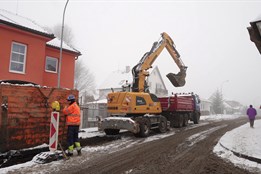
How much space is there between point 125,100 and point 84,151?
431 centimetres

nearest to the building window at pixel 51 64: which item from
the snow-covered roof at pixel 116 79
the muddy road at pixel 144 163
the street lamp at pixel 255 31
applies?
the muddy road at pixel 144 163

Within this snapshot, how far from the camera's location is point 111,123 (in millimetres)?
11398

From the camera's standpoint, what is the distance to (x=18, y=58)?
557 inches

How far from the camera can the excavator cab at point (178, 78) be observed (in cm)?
1544

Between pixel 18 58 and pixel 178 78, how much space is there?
1016cm

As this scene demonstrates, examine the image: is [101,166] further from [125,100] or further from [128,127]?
[125,100]

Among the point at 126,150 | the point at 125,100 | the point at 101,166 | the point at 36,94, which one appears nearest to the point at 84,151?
the point at 126,150

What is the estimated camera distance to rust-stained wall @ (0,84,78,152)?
271 inches

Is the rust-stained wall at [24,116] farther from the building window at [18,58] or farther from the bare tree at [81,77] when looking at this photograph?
the bare tree at [81,77]

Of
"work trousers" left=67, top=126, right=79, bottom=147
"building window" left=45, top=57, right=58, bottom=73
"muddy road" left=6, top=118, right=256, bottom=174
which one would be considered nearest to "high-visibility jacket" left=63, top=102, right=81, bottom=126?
"work trousers" left=67, top=126, right=79, bottom=147

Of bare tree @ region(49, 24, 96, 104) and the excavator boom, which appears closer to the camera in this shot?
the excavator boom

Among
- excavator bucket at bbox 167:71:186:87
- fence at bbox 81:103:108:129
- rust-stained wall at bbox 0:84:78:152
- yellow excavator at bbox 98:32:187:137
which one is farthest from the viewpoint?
fence at bbox 81:103:108:129

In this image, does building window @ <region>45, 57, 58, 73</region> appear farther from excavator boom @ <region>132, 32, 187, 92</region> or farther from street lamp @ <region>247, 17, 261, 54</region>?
street lamp @ <region>247, 17, 261, 54</region>

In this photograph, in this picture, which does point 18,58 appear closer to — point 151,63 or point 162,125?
point 151,63
